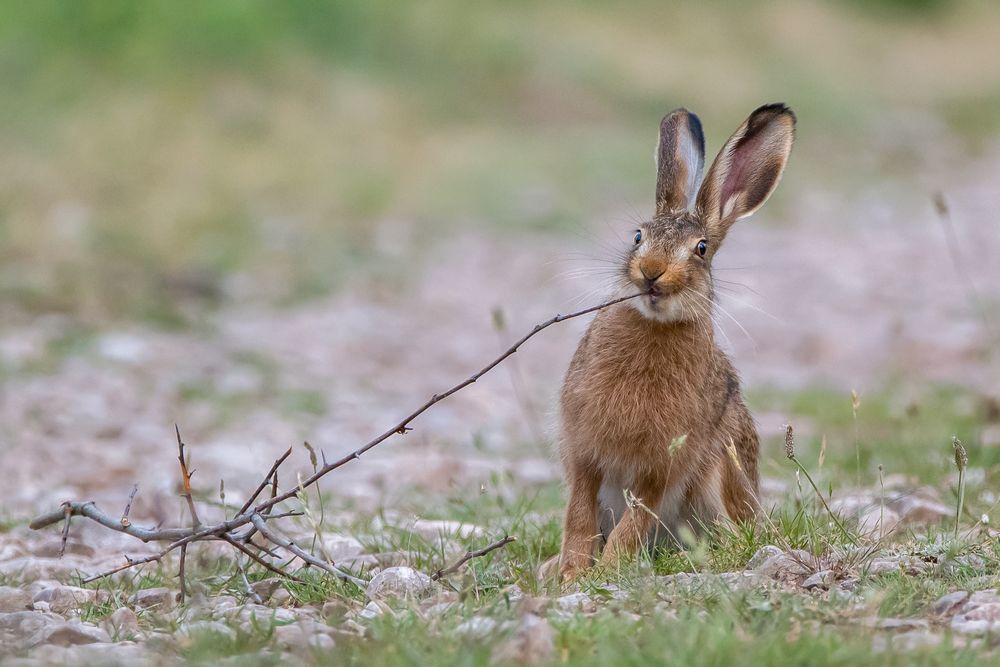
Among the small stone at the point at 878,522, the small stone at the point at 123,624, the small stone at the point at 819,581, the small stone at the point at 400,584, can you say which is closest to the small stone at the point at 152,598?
the small stone at the point at 123,624

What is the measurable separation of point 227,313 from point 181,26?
6.07 meters

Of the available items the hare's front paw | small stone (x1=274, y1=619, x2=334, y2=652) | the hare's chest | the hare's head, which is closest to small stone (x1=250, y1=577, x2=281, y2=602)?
small stone (x1=274, y1=619, x2=334, y2=652)

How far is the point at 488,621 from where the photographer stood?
3.36 metres

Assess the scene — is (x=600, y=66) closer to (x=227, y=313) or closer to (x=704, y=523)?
(x=227, y=313)

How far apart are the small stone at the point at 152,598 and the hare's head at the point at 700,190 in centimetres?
177

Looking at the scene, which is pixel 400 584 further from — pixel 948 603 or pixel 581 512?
pixel 948 603

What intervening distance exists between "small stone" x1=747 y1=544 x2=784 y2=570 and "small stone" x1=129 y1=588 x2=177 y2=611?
1741mm

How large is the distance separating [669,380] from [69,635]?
2.12 metres

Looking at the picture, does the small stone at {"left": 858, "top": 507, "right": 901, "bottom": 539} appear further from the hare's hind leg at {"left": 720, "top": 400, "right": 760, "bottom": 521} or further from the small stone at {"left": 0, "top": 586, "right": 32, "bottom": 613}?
the small stone at {"left": 0, "top": 586, "right": 32, "bottom": 613}

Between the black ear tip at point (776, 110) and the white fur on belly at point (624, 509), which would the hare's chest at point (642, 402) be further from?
the black ear tip at point (776, 110)

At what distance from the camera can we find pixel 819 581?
3836 mm

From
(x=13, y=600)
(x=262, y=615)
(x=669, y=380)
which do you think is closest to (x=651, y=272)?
(x=669, y=380)

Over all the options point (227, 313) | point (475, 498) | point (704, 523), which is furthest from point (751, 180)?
point (227, 313)

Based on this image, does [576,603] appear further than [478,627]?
Yes
